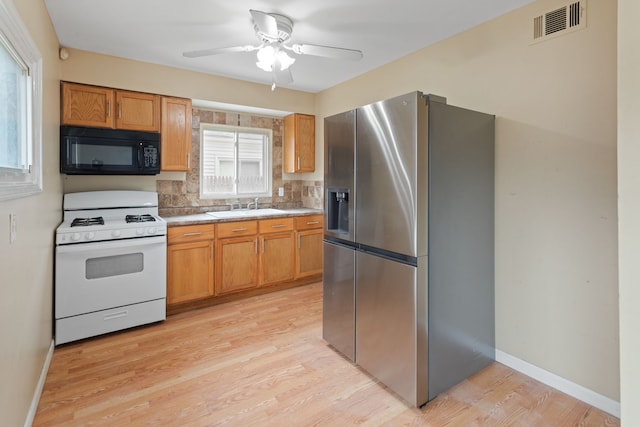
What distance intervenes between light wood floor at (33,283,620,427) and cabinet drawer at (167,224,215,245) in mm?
Result: 870

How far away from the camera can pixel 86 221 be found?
9.51 ft

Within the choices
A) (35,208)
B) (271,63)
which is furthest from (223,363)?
(271,63)

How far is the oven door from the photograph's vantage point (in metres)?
Result: 2.55

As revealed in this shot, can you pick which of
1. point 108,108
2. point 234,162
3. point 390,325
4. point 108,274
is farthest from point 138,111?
point 390,325

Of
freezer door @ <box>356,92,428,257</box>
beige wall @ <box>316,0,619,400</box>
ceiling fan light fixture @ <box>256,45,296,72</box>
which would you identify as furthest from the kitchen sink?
beige wall @ <box>316,0,619,400</box>

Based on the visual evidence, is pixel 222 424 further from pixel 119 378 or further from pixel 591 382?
pixel 591 382

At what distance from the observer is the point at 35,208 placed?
1861 millimetres

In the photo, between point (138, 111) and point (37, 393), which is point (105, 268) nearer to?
point (37, 393)

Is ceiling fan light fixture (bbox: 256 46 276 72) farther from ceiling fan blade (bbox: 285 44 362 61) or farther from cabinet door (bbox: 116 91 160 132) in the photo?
cabinet door (bbox: 116 91 160 132)

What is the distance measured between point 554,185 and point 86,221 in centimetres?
369

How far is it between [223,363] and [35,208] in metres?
1.54

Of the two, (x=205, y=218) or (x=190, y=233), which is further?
(x=205, y=218)

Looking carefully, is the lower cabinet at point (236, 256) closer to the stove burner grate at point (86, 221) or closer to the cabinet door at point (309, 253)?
the cabinet door at point (309, 253)

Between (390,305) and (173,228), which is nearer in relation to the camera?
(390,305)
